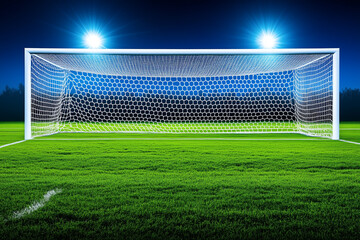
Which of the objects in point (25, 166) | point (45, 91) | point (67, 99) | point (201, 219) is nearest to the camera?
point (201, 219)

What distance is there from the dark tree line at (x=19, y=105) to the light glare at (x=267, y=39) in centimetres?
2219

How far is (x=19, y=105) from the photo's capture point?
30.9 m

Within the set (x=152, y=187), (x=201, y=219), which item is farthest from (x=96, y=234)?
(x=152, y=187)

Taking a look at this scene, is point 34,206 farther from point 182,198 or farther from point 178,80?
point 178,80

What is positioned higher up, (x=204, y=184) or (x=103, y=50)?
(x=103, y=50)

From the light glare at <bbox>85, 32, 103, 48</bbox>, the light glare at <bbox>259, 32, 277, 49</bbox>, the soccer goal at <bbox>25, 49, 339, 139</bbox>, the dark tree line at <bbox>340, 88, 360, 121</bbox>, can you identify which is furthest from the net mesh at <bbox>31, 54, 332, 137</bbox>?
the dark tree line at <bbox>340, 88, 360, 121</bbox>

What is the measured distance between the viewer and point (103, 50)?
27.0 ft

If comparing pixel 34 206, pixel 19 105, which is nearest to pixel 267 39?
pixel 34 206

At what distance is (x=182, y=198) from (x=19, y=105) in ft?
109

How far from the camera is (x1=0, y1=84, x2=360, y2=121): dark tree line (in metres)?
28.8

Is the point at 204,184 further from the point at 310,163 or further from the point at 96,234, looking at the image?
the point at 310,163

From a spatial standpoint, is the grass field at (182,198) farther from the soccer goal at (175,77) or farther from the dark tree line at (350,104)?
the dark tree line at (350,104)

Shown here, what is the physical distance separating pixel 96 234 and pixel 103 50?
7109mm

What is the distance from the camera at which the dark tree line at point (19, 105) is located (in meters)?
28.8
